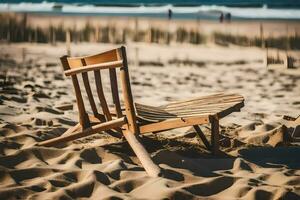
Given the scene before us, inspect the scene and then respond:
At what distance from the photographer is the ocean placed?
2770cm

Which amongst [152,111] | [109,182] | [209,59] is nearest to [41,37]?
[209,59]

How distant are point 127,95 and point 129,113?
7.3 inches

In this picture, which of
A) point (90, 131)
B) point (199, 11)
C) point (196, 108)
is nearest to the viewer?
point (90, 131)

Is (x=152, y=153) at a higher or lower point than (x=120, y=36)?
lower

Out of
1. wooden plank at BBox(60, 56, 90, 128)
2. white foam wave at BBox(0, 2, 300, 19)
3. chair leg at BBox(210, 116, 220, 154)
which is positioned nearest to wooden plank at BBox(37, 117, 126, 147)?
wooden plank at BBox(60, 56, 90, 128)

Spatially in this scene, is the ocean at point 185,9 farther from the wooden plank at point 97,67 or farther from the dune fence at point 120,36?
the wooden plank at point 97,67

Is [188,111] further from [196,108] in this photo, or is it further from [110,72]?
[110,72]

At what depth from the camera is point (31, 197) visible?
2854mm

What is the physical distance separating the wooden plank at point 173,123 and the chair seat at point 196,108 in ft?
0.20

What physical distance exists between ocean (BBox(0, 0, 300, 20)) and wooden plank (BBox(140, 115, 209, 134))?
875 inches

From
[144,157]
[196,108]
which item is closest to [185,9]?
[196,108]

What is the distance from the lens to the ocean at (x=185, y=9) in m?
27.7

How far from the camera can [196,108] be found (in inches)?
159

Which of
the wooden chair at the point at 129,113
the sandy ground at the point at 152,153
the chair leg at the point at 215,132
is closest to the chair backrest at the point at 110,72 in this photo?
the wooden chair at the point at 129,113
